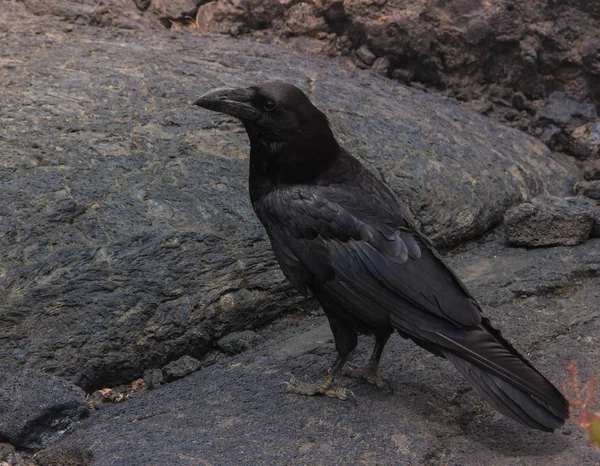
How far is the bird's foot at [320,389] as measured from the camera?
12.2ft

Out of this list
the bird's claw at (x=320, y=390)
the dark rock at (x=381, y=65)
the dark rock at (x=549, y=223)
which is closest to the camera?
the bird's claw at (x=320, y=390)

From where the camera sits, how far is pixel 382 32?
6.22m

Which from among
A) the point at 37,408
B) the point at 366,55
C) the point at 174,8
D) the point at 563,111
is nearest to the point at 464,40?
the point at 366,55

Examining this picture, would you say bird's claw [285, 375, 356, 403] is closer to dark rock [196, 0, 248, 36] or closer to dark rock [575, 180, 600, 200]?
dark rock [575, 180, 600, 200]

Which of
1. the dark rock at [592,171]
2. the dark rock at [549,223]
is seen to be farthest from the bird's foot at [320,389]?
the dark rock at [592,171]

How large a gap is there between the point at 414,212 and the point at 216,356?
1.54m

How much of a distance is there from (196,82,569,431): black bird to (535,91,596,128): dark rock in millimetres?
2822

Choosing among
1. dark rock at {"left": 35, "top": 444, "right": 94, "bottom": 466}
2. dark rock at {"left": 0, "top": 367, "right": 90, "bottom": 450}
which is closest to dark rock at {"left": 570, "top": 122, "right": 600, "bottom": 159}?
dark rock at {"left": 0, "top": 367, "right": 90, "bottom": 450}

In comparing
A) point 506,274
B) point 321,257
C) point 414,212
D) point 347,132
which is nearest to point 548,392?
point 321,257

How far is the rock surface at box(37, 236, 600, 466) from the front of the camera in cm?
321

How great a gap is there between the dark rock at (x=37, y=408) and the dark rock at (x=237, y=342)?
0.85m

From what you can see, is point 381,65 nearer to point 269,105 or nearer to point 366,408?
point 269,105

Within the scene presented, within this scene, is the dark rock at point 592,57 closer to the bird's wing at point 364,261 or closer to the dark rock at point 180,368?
the bird's wing at point 364,261

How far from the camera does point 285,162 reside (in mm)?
3818
